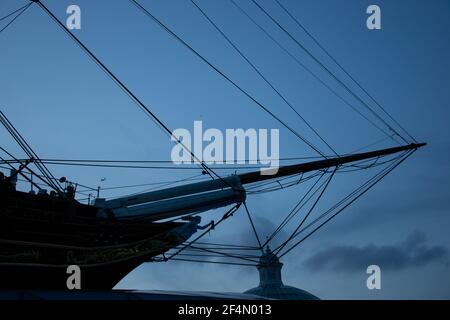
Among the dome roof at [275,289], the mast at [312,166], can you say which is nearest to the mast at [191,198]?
the mast at [312,166]

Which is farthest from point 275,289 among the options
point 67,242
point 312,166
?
point 67,242

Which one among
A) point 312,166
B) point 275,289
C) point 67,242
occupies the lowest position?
point 275,289

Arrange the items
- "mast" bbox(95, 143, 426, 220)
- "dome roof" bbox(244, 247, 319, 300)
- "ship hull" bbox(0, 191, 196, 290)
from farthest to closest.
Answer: "dome roof" bbox(244, 247, 319, 300) < "mast" bbox(95, 143, 426, 220) < "ship hull" bbox(0, 191, 196, 290)

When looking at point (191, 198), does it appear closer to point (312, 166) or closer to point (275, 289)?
point (312, 166)

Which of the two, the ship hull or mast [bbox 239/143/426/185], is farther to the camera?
mast [bbox 239/143/426/185]

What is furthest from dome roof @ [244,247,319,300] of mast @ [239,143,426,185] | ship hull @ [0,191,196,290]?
ship hull @ [0,191,196,290]

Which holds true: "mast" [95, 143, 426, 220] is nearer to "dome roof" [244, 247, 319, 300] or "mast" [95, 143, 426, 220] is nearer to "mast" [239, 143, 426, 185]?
"mast" [239, 143, 426, 185]

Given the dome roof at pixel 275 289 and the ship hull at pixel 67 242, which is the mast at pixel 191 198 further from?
the dome roof at pixel 275 289

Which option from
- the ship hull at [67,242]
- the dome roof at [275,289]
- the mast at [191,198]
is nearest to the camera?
the ship hull at [67,242]

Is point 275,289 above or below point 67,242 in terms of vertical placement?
below

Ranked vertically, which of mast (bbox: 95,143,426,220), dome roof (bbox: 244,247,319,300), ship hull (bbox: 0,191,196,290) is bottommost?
dome roof (bbox: 244,247,319,300)

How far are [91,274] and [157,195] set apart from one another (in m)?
3.01

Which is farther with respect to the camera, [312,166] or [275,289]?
[275,289]
